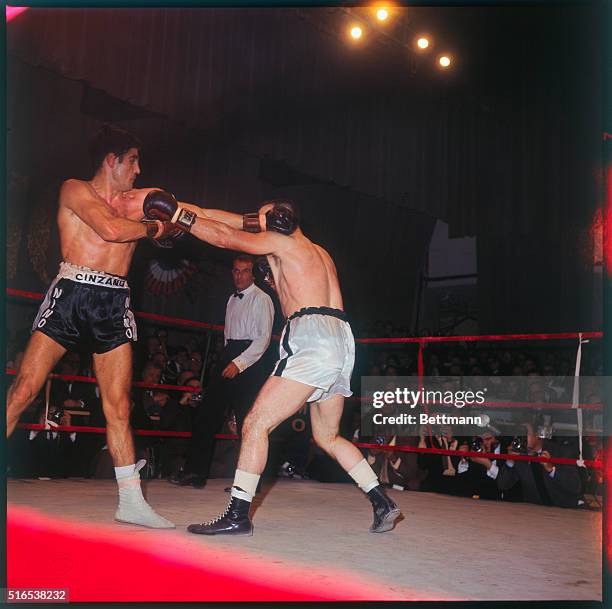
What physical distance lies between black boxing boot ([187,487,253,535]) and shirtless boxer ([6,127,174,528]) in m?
0.18

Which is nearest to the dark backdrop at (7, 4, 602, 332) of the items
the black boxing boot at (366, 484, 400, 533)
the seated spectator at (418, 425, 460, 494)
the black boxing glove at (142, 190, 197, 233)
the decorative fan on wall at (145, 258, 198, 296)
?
the decorative fan on wall at (145, 258, 198, 296)

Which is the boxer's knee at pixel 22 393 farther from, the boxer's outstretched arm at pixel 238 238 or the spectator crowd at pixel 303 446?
the spectator crowd at pixel 303 446

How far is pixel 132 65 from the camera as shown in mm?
4871

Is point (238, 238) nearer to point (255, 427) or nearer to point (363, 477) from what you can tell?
point (255, 427)

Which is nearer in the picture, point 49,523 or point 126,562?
point 126,562

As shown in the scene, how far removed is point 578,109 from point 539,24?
1.48 m

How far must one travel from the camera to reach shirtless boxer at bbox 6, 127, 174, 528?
2.47 metres

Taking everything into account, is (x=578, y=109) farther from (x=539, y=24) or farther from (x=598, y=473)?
(x=598, y=473)

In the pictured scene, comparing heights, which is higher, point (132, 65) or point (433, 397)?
point (132, 65)

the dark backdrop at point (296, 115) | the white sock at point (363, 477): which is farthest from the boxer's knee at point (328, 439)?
the dark backdrop at point (296, 115)

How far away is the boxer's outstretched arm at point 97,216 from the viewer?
245 cm

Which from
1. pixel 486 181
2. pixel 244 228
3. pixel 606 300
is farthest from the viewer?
pixel 486 181

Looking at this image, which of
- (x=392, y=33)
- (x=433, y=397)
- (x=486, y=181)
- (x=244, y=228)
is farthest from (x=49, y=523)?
(x=486, y=181)

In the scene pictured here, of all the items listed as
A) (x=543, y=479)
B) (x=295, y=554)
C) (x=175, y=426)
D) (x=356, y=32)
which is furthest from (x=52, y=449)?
(x=356, y=32)
